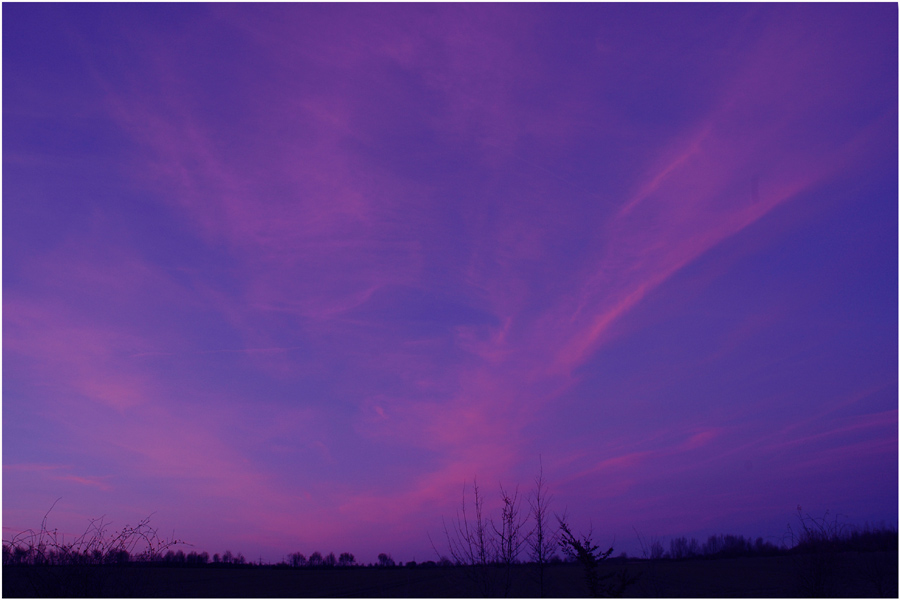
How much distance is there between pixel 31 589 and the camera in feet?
35.6

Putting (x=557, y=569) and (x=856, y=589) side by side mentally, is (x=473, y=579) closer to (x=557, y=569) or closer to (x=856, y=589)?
(x=856, y=589)

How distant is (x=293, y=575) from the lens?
68.0 metres

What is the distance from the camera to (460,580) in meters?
28.0

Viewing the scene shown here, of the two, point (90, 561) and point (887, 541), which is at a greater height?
point (90, 561)

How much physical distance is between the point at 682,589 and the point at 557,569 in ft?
61.5

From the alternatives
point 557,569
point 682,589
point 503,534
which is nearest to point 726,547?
point 557,569

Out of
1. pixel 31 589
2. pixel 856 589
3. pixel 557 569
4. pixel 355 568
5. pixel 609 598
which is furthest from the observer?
pixel 355 568

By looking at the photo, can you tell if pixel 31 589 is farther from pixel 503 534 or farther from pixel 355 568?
pixel 355 568

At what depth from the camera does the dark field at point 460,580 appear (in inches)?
441

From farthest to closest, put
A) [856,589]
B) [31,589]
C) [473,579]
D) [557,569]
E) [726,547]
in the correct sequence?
[726,547] < [557,569] < [856,589] < [473,579] < [31,589]

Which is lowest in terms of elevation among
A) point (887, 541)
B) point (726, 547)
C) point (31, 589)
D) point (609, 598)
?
point (726, 547)

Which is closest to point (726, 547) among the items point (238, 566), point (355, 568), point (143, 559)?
point (355, 568)

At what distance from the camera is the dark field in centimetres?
1120

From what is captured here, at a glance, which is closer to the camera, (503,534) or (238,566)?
(503,534)
